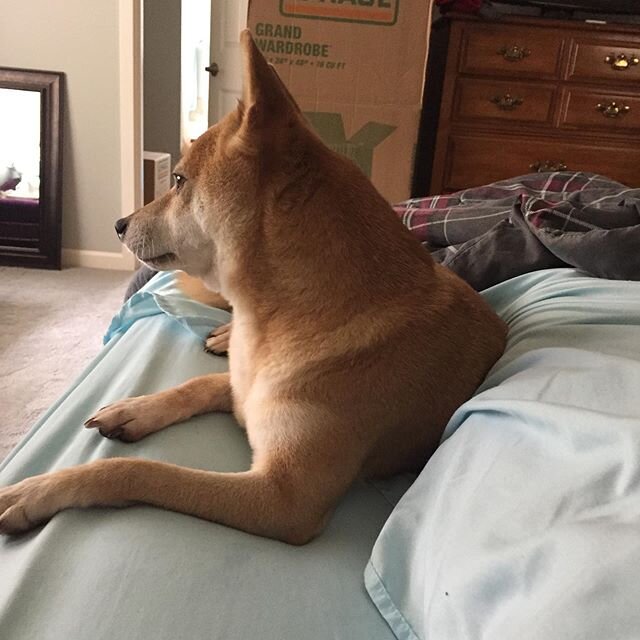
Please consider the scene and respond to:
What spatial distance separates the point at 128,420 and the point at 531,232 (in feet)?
2.59

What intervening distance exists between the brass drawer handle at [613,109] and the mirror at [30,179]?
2.50m

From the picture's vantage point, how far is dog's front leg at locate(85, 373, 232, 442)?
922 millimetres

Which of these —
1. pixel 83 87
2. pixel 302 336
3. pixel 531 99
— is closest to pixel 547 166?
pixel 531 99

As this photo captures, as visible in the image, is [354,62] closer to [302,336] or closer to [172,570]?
[302,336]

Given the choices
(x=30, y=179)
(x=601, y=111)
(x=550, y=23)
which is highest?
(x=550, y=23)

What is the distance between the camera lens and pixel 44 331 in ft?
8.04

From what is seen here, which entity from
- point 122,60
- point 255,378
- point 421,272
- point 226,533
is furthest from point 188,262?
point 122,60

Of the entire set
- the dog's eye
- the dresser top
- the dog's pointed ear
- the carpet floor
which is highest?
the dresser top

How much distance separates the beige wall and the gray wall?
1.27 m

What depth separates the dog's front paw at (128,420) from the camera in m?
0.92

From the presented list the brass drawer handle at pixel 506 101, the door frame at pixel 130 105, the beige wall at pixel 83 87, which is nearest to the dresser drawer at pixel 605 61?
the brass drawer handle at pixel 506 101

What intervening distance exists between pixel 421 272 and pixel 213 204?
0.32 m

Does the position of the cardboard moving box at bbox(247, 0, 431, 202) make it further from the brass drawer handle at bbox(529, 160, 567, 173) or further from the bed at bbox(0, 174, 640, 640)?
the bed at bbox(0, 174, 640, 640)

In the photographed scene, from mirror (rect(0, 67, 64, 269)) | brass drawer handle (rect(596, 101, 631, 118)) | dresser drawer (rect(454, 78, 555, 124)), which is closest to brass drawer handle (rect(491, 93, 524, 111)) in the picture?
dresser drawer (rect(454, 78, 555, 124))
